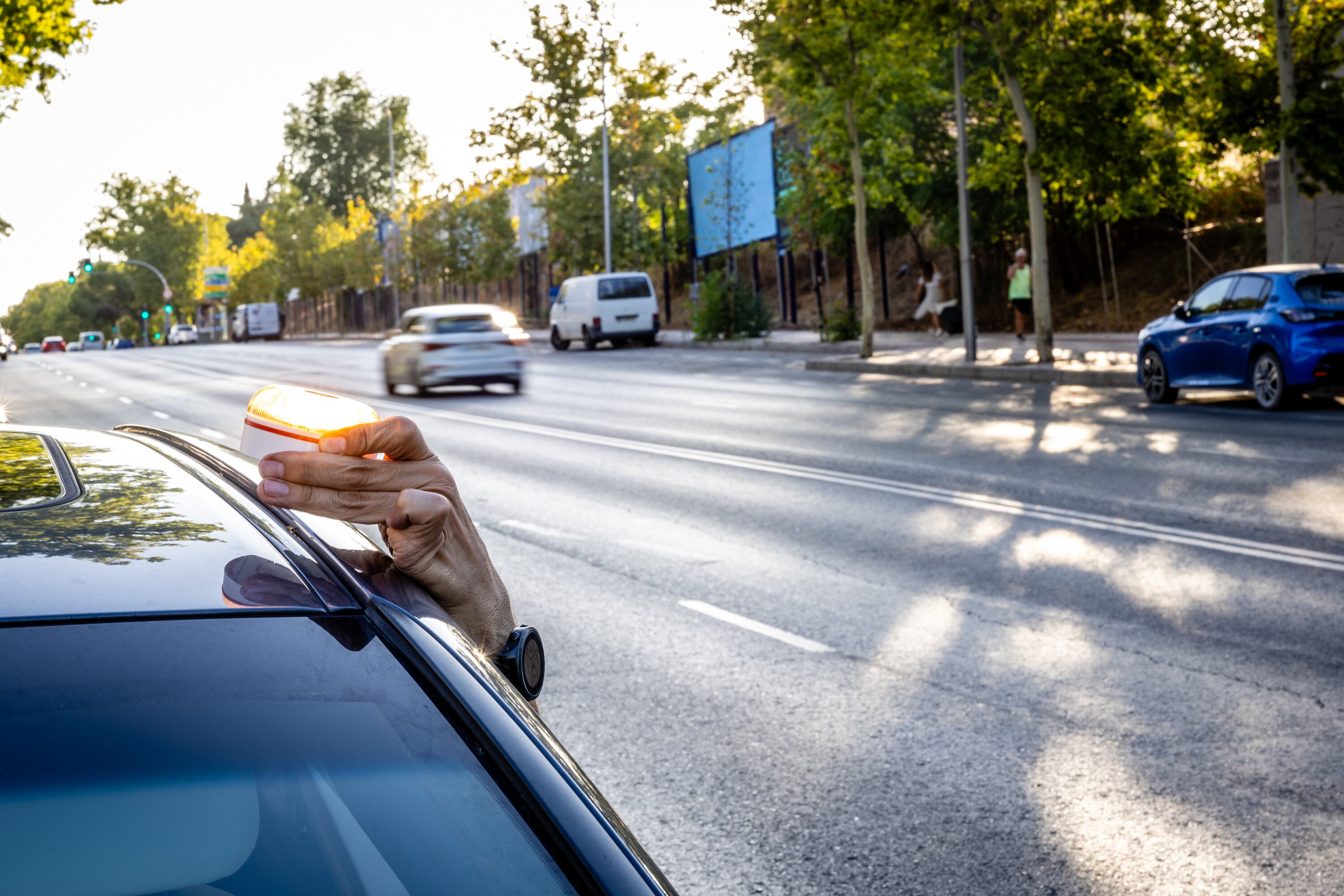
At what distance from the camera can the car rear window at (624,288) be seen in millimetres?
41031

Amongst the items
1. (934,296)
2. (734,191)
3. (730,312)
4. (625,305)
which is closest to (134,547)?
(934,296)

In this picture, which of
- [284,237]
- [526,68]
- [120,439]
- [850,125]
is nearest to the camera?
[120,439]

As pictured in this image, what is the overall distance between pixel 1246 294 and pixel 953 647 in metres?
12.0

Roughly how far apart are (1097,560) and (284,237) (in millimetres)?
97010

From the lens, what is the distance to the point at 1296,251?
20.8 meters

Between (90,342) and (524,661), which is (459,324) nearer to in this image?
(524,661)

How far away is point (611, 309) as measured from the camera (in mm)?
41000

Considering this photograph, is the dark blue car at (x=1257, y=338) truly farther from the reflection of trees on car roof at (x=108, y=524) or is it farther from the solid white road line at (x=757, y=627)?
the reflection of trees on car roof at (x=108, y=524)

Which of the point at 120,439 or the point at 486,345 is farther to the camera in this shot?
the point at 486,345

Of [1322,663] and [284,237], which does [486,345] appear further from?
[284,237]

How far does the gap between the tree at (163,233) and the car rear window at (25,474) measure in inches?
5338

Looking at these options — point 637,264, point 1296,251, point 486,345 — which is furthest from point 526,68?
point 1296,251

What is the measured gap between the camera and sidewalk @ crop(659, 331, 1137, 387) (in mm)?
22406

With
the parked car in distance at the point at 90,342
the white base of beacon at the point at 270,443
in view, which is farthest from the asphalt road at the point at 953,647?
the parked car in distance at the point at 90,342
